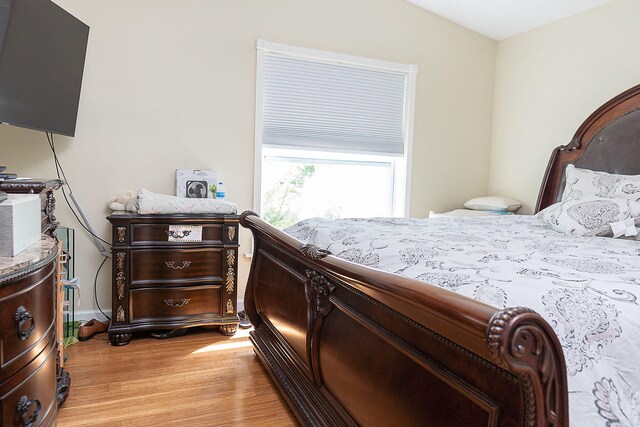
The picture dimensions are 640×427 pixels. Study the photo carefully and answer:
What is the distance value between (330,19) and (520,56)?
5.71 feet

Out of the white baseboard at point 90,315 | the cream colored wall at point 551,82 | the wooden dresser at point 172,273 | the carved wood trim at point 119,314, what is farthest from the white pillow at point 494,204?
the white baseboard at point 90,315

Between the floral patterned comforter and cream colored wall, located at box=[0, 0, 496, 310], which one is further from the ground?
cream colored wall, located at box=[0, 0, 496, 310]

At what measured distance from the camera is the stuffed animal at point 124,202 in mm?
2814

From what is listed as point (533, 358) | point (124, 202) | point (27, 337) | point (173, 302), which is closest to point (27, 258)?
point (27, 337)

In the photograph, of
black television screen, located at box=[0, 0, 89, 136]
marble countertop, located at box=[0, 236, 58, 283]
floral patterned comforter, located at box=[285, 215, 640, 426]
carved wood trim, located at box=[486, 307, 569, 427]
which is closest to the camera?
carved wood trim, located at box=[486, 307, 569, 427]

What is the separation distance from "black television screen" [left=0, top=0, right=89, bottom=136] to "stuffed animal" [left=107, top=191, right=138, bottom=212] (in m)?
0.52

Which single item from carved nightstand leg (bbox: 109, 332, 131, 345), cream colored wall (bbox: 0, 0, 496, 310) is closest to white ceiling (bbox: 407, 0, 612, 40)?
cream colored wall (bbox: 0, 0, 496, 310)

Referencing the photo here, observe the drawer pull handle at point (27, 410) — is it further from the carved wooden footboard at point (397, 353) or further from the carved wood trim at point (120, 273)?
the carved wood trim at point (120, 273)

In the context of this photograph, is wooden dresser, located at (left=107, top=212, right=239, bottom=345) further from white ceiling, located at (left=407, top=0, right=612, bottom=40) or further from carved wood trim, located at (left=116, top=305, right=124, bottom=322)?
white ceiling, located at (left=407, top=0, right=612, bottom=40)

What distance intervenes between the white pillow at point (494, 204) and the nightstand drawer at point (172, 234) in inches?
89.0

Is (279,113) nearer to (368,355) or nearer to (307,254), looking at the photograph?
(307,254)

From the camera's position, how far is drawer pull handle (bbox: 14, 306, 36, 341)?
1.19m

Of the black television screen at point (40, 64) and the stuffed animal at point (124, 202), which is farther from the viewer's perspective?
the stuffed animal at point (124, 202)

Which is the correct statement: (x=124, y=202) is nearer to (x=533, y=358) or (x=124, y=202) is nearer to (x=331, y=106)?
(x=331, y=106)
